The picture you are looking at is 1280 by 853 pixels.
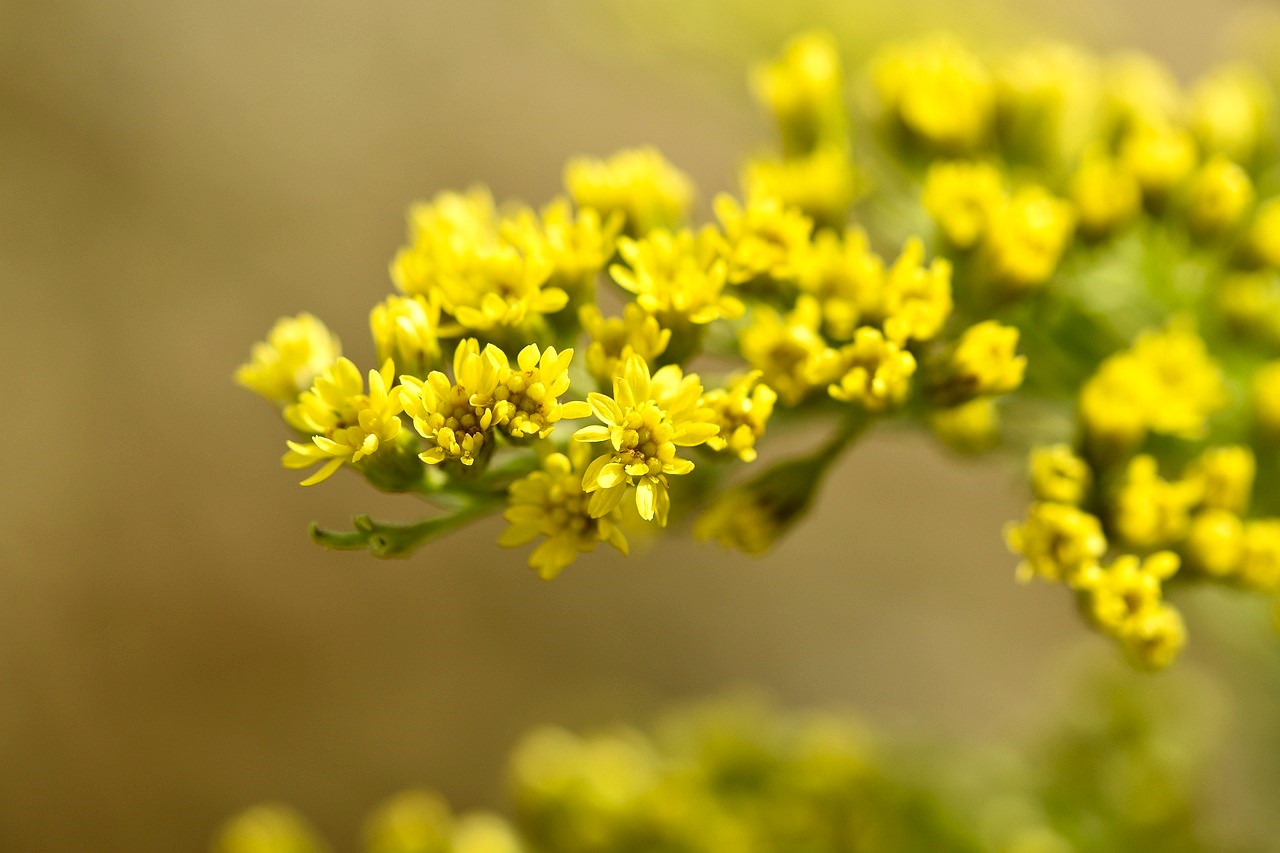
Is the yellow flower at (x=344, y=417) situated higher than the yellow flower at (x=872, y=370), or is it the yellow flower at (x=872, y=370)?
the yellow flower at (x=872, y=370)

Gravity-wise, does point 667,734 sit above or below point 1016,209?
below

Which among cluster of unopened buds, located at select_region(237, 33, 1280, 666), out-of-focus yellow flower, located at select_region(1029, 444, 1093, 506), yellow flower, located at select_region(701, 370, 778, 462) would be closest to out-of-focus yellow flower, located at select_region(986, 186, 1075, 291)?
cluster of unopened buds, located at select_region(237, 33, 1280, 666)

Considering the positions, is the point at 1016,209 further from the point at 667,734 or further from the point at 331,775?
the point at 331,775

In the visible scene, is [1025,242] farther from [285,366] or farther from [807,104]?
[285,366]

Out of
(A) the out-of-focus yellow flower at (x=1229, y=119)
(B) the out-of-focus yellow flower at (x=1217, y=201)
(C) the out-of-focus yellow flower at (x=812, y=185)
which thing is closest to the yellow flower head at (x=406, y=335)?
(C) the out-of-focus yellow flower at (x=812, y=185)

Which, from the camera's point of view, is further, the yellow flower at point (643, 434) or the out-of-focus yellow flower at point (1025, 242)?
the out-of-focus yellow flower at point (1025, 242)

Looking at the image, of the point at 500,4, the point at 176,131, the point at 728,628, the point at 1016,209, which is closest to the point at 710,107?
the point at 500,4

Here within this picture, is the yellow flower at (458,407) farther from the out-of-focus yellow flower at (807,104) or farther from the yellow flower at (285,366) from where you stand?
the out-of-focus yellow flower at (807,104)
